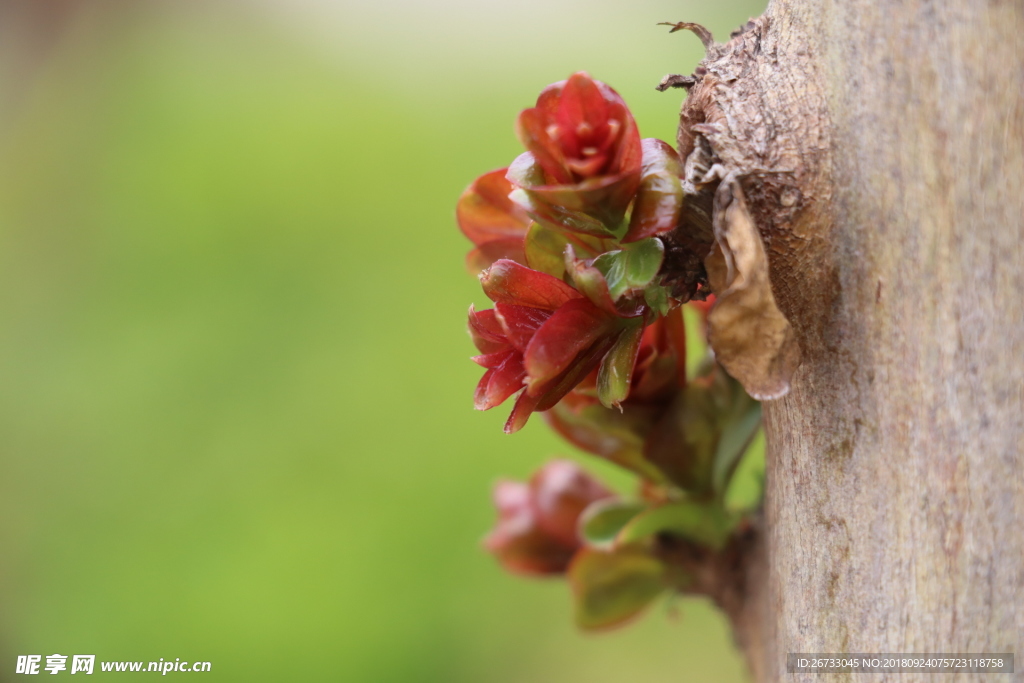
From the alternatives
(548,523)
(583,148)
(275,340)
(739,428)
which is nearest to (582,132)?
(583,148)

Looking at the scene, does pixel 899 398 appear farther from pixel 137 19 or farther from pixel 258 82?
pixel 137 19

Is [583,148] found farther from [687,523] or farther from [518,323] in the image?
[687,523]

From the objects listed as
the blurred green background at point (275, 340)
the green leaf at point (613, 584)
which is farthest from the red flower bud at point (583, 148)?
the blurred green background at point (275, 340)

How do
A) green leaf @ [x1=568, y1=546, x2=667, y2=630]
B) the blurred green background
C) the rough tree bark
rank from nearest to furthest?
1. the rough tree bark
2. green leaf @ [x1=568, y1=546, x2=667, y2=630]
3. the blurred green background

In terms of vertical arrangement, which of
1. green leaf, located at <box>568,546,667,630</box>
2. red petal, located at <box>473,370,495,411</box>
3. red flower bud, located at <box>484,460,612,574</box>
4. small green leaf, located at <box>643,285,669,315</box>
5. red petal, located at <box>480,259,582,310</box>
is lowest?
green leaf, located at <box>568,546,667,630</box>

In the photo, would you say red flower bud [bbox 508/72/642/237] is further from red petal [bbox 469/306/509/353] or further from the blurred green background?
the blurred green background

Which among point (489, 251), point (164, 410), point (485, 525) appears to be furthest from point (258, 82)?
point (489, 251)

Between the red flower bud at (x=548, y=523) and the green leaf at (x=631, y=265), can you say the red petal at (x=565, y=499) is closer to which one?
the red flower bud at (x=548, y=523)

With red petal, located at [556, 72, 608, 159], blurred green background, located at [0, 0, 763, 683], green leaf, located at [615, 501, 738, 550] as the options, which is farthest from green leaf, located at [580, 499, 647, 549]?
blurred green background, located at [0, 0, 763, 683]
